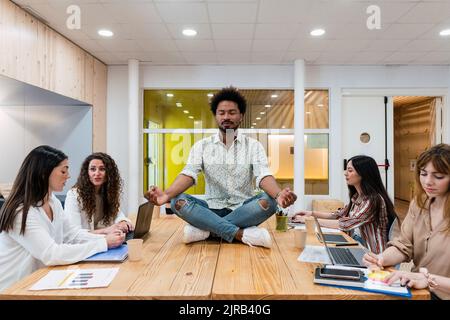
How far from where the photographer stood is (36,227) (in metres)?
1.33

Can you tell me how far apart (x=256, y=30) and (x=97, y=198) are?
2.52m

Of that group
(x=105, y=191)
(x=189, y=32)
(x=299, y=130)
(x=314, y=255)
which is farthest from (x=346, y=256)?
(x=299, y=130)

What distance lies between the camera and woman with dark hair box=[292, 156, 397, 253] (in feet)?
6.70

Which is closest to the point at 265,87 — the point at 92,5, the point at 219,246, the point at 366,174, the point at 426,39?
the point at 426,39

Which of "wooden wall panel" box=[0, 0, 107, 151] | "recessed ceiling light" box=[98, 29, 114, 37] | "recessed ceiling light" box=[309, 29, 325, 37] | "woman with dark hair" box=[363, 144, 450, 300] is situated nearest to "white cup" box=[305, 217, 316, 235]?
"woman with dark hair" box=[363, 144, 450, 300]

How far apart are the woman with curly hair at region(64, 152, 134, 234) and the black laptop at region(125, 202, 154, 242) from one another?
109 millimetres

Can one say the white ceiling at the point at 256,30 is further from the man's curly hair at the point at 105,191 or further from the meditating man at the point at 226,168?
the man's curly hair at the point at 105,191

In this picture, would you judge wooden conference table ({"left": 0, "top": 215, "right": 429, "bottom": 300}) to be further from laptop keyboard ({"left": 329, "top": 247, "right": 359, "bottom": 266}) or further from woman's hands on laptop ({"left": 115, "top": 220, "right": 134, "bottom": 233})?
woman's hands on laptop ({"left": 115, "top": 220, "right": 134, "bottom": 233})

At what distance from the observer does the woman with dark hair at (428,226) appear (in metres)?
1.37

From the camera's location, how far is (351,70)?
5.00 m

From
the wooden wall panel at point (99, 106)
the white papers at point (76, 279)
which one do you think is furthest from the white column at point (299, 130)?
the white papers at point (76, 279)
